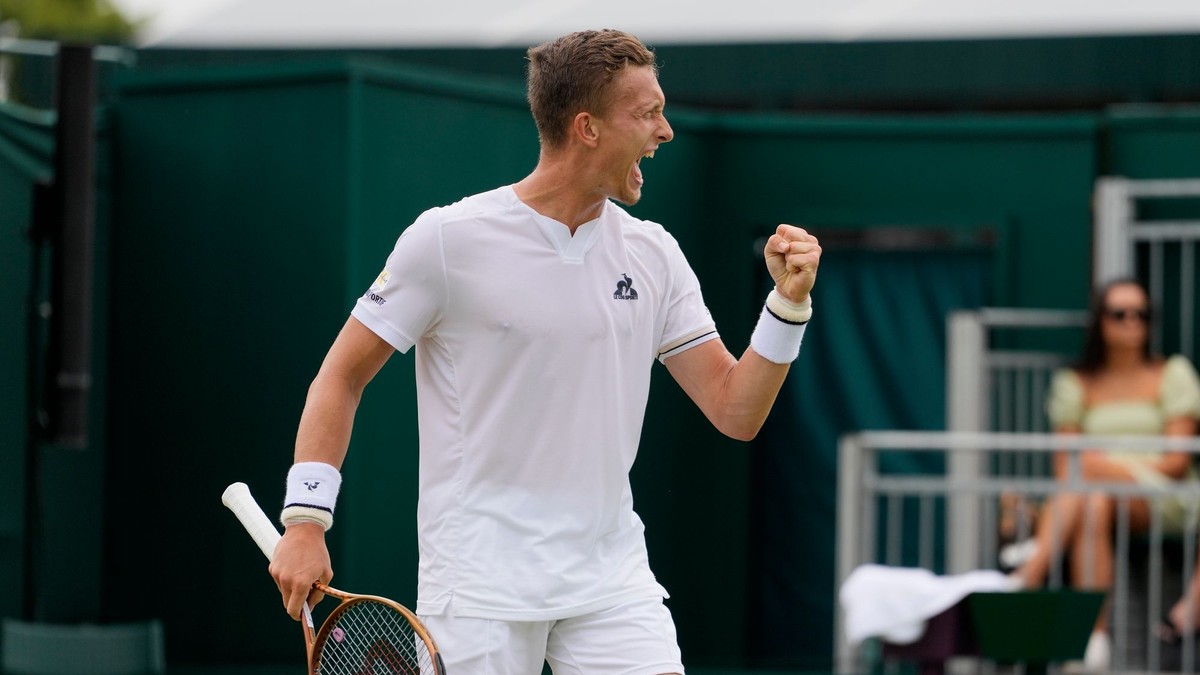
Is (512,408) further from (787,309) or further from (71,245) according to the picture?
(71,245)

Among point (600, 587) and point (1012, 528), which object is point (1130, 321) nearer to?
point (1012, 528)

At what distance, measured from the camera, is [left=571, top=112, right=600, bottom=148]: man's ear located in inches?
139

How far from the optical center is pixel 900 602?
22.5 ft

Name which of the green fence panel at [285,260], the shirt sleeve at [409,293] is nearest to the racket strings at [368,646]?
the shirt sleeve at [409,293]

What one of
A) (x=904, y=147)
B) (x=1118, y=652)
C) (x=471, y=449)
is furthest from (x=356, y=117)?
(x=471, y=449)

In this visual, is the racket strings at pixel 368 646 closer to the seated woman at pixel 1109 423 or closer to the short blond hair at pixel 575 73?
the short blond hair at pixel 575 73

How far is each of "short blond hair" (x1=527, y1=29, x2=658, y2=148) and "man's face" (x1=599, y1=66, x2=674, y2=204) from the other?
21 millimetres

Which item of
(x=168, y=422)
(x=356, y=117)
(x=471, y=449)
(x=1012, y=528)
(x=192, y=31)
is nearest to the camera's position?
(x=471, y=449)

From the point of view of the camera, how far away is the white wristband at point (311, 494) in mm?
3373

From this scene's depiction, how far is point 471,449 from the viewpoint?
3.48 metres

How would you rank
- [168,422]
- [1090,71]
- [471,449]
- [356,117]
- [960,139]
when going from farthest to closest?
1. [1090,71]
2. [960,139]
3. [168,422]
4. [356,117]
5. [471,449]

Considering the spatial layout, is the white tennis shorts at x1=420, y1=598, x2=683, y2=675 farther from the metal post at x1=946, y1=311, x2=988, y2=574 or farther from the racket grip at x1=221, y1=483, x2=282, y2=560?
the metal post at x1=946, y1=311, x2=988, y2=574

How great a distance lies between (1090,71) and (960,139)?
44.9 inches

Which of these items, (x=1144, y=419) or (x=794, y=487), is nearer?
(x=1144, y=419)
